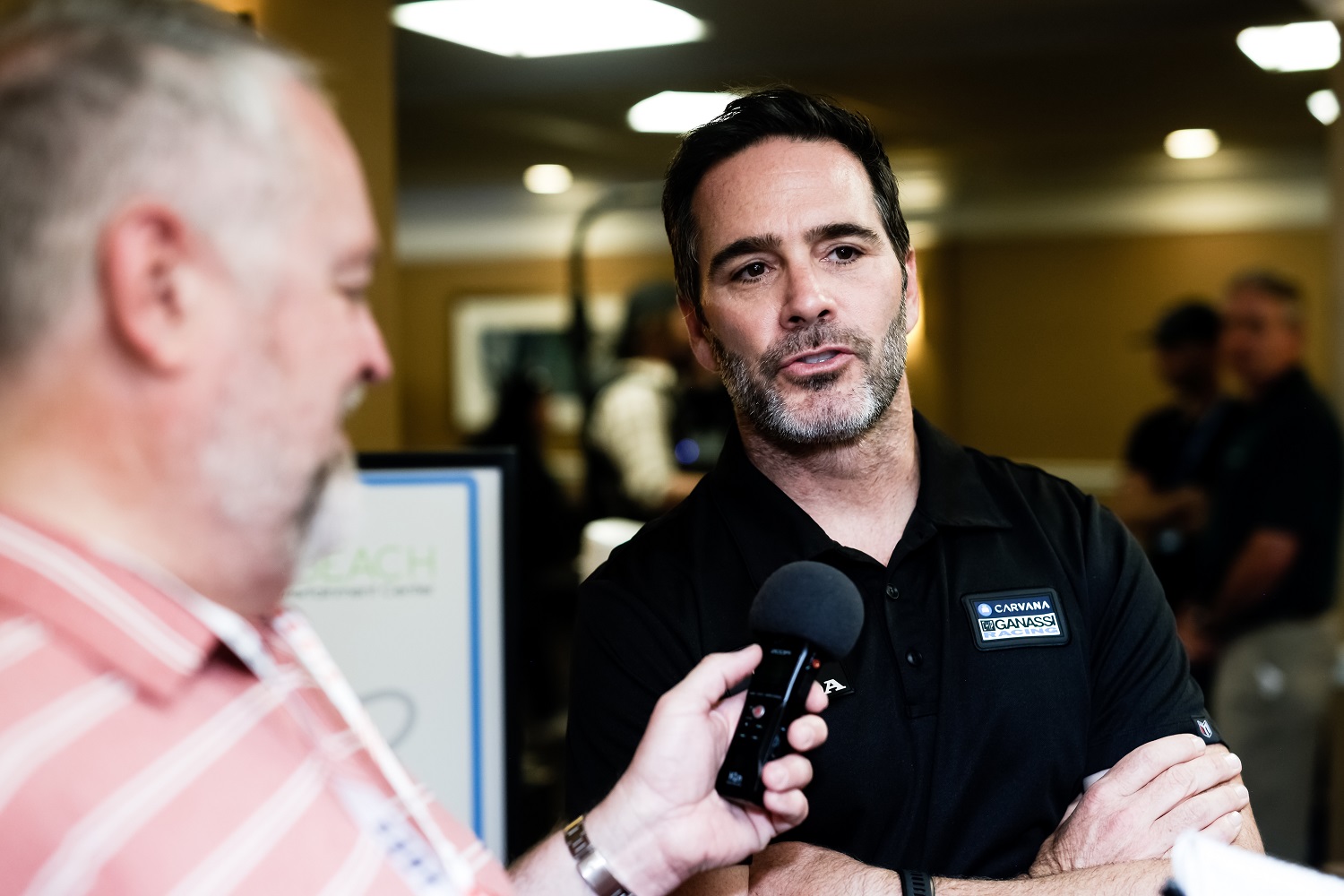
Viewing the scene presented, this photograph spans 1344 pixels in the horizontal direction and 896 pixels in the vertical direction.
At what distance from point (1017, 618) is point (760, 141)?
Answer: 0.71m

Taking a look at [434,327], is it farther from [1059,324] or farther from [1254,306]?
[1254,306]

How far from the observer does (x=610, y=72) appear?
5324mm

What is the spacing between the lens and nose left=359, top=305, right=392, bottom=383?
0.87 metres

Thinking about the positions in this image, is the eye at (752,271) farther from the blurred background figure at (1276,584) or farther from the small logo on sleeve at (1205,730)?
the blurred background figure at (1276,584)

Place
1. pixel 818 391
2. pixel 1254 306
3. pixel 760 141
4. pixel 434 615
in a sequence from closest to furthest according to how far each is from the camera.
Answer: pixel 818 391
pixel 760 141
pixel 434 615
pixel 1254 306

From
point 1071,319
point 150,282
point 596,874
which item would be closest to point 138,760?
point 150,282

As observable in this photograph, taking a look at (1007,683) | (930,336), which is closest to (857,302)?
(1007,683)

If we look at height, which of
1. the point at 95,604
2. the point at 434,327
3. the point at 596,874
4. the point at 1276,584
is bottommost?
the point at 1276,584

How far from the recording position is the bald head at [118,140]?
74 cm

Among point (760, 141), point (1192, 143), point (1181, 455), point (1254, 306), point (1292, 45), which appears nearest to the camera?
point (760, 141)

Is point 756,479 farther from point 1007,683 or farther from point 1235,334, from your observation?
point 1235,334

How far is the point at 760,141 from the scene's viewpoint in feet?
5.55

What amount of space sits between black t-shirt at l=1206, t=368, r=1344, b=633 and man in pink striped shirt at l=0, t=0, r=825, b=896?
355 centimetres

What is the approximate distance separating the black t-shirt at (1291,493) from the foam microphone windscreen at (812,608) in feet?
9.99
